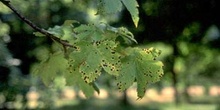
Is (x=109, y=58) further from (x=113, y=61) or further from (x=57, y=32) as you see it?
(x=57, y=32)

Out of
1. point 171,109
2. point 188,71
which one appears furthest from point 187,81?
point 171,109

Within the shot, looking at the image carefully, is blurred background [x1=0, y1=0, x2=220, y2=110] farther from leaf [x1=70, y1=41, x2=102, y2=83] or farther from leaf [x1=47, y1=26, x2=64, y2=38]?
leaf [x1=70, y1=41, x2=102, y2=83]

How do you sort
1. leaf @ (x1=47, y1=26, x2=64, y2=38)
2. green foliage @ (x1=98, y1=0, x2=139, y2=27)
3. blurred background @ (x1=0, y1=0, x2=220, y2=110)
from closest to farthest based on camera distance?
green foliage @ (x1=98, y1=0, x2=139, y2=27) < leaf @ (x1=47, y1=26, x2=64, y2=38) < blurred background @ (x1=0, y1=0, x2=220, y2=110)

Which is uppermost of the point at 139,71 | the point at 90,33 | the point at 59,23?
the point at 59,23

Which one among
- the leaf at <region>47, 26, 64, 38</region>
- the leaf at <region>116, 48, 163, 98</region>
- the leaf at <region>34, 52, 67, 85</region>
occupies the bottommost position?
the leaf at <region>116, 48, 163, 98</region>

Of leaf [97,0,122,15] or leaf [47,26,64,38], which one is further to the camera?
leaf [47,26,64,38]

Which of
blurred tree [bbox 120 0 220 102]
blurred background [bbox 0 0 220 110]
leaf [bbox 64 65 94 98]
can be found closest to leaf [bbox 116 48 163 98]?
leaf [bbox 64 65 94 98]

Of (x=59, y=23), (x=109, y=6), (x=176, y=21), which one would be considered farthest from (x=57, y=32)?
(x=176, y=21)
